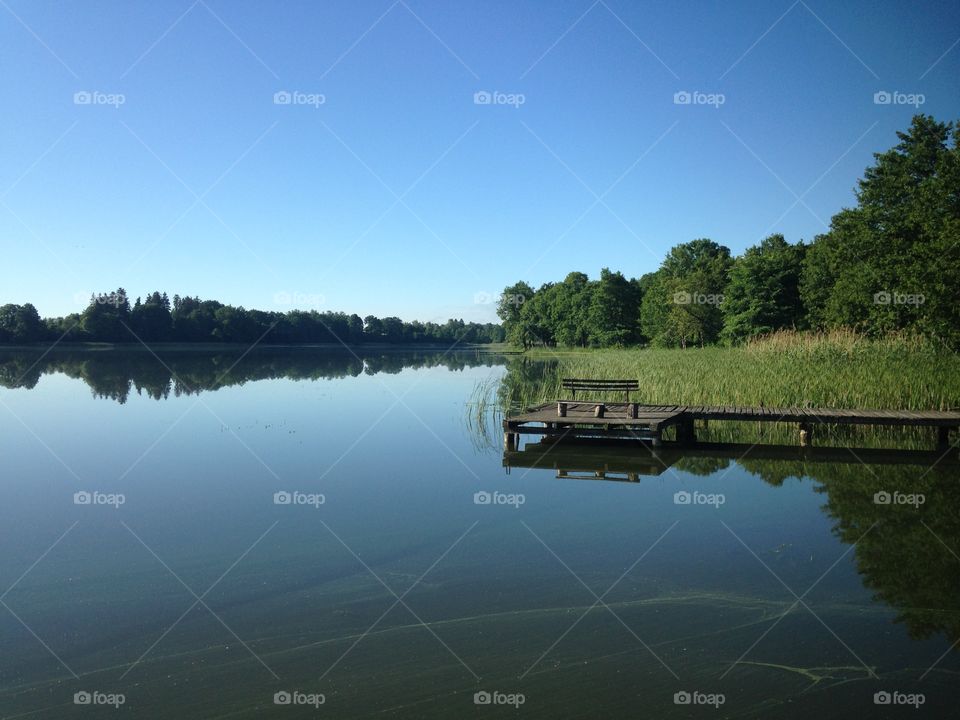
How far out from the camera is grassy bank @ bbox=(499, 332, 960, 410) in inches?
650

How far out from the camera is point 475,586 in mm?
6883

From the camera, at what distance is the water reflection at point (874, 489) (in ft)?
22.0

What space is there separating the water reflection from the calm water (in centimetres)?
5

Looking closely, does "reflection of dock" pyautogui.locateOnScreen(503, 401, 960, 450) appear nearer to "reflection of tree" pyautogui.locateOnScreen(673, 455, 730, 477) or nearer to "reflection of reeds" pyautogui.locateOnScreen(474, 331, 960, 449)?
"reflection of reeds" pyautogui.locateOnScreen(474, 331, 960, 449)

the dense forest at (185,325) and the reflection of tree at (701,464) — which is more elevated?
the dense forest at (185,325)

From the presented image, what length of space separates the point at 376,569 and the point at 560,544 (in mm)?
2151

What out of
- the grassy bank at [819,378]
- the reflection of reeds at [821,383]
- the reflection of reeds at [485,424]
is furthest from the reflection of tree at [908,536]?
the reflection of reeds at [485,424]

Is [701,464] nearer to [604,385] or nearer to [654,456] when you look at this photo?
[654,456]

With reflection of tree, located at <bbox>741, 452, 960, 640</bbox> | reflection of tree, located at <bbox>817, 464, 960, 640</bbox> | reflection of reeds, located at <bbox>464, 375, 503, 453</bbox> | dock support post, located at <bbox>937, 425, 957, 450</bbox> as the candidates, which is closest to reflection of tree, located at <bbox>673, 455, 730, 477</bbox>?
reflection of tree, located at <bbox>741, 452, 960, 640</bbox>

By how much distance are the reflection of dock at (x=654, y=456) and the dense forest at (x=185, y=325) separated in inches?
3469

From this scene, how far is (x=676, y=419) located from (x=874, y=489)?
193 inches

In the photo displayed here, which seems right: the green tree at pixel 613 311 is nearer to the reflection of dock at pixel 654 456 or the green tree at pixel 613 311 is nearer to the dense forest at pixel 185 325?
the dense forest at pixel 185 325

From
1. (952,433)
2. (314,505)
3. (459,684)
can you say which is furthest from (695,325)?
(459,684)

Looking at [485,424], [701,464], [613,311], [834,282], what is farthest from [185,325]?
[701,464]
